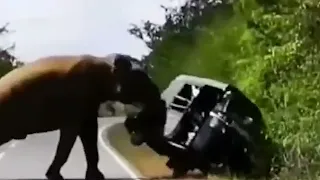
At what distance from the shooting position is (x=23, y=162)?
1.47 metres

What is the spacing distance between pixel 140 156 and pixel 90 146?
0.32ft

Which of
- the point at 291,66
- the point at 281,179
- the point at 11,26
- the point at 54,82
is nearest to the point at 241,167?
the point at 281,179

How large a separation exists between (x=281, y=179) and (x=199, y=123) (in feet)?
0.66

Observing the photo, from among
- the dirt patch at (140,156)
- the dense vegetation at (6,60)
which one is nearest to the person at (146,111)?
the dirt patch at (140,156)

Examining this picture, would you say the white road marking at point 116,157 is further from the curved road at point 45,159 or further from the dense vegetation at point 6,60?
the dense vegetation at point 6,60

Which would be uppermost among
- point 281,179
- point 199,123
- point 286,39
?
point 286,39

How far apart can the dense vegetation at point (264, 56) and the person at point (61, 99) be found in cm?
11

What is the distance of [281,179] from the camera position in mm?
1590

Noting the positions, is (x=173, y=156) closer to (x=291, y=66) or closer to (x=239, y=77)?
(x=239, y=77)

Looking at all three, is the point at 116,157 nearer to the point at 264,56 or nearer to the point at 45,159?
the point at 45,159

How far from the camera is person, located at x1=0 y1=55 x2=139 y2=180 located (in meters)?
1.46

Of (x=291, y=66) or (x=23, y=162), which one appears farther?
(x=291, y=66)

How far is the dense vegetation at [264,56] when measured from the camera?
1.55 m

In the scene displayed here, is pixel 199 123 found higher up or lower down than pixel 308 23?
lower down
